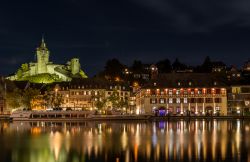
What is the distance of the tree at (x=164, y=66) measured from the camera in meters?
172

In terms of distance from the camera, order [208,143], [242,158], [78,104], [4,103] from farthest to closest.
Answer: [78,104]
[4,103]
[208,143]
[242,158]

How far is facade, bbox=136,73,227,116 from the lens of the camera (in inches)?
4131

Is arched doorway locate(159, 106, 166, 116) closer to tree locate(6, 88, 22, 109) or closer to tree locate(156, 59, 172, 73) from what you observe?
tree locate(6, 88, 22, 109)

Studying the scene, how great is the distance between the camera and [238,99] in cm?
10750

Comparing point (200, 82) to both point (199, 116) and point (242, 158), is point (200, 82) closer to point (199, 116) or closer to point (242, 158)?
point (199, 116)

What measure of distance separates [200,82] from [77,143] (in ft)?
219

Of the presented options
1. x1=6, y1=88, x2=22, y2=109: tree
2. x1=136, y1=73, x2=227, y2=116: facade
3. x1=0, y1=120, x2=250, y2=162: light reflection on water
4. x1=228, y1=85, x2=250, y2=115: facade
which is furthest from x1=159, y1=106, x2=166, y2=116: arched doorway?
x1=0, y1=120, x2=250, y2=162: light reflection on water

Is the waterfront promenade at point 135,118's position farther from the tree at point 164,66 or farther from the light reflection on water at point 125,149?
the tree at point 164,66

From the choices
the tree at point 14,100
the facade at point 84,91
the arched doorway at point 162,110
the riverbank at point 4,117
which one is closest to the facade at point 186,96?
the arched doorway at point 162,110

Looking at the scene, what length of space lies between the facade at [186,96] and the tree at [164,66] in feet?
207

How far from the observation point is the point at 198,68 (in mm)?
166250

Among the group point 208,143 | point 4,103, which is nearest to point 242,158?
point 208,143

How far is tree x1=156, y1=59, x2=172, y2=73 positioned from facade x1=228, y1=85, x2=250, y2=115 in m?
63.4

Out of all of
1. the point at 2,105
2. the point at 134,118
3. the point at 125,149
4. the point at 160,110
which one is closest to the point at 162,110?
the point at 160,110
